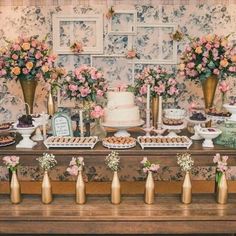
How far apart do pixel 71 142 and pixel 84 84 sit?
1.54ft

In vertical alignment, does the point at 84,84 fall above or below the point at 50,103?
above

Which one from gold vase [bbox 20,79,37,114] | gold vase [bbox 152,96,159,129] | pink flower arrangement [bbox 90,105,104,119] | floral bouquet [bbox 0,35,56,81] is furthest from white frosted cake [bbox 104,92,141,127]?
gold vase [bbox 20,79,37,114]

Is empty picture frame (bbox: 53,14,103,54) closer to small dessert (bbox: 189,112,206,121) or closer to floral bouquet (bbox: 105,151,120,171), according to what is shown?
small dessert (bbox: 189,112,206,121)

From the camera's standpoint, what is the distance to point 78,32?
4.00 meters

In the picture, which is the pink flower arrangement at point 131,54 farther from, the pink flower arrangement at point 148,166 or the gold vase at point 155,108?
the pink flower arrangement at point 148,166

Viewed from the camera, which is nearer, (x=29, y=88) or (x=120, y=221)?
(x=120, y=221)

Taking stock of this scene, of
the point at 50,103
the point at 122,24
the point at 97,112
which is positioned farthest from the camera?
the point at 122,24

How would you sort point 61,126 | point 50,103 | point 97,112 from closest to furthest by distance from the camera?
point 97,112
point 61,126
point 50,103

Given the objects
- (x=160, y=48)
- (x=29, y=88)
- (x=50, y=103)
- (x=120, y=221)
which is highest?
(x=160, y=48)

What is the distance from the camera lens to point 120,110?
290 centimetres

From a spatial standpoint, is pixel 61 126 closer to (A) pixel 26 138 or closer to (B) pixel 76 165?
(A) pixel 26 138

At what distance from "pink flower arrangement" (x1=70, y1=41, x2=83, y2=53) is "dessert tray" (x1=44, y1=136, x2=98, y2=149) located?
1.46 metres

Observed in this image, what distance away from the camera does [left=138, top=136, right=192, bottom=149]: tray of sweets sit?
2.68 meters

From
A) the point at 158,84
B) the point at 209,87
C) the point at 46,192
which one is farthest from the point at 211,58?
the point at 46,192
